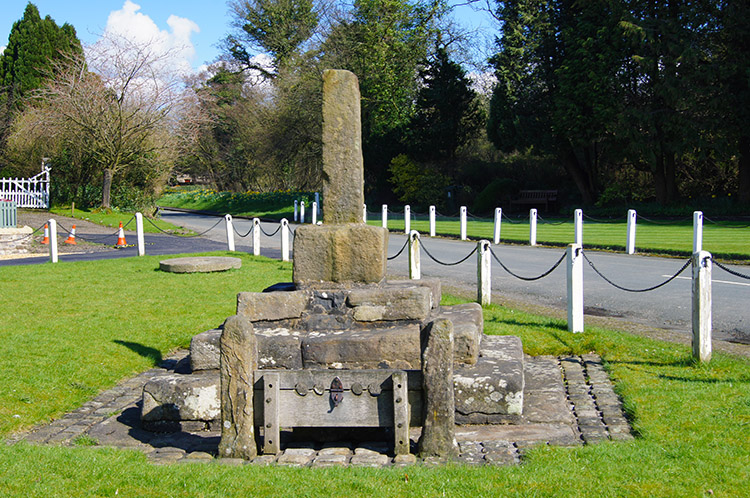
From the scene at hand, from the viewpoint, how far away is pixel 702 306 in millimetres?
6660

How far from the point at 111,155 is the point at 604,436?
31786 mm

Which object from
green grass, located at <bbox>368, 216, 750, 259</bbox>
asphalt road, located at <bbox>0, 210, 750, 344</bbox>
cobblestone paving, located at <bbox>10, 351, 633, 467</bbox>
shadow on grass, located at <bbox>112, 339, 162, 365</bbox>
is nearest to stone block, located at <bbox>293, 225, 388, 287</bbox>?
cobblestone paving, located at <bbox>10, 351, 633, 467</bbox>

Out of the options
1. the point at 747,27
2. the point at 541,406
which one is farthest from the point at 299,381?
the point at 747,27

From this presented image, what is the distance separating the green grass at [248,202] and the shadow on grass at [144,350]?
29.4 m

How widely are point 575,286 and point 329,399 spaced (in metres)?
4.31

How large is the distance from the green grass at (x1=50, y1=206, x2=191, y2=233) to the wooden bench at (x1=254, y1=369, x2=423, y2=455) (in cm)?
2419

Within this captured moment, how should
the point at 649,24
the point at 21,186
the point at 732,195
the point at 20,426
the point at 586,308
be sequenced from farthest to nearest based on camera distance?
1. the point at 21,186
2. the point at 732,195
3. the point at 649,24
4. the point at 586,308
5. the point at 20,426

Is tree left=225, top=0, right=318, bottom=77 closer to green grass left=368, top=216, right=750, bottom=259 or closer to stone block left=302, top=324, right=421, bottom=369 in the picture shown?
green grass left=368, top=216, right=750, bottom=259

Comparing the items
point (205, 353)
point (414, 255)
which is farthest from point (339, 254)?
point (414, 255)

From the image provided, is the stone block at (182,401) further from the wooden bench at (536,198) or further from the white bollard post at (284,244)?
the wooden bench at (536,198)

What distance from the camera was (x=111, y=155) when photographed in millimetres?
32906

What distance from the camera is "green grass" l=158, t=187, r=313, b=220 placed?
135 feet

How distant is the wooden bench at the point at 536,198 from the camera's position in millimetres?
33281

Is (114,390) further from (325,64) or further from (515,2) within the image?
(325,64)
